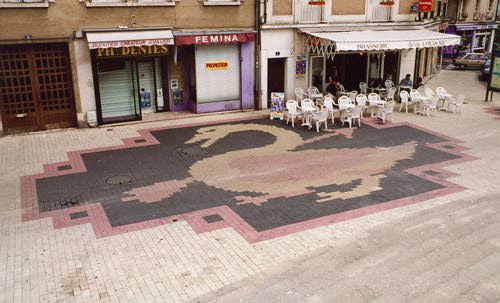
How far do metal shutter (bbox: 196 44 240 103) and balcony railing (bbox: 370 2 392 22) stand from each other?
7.32 metres

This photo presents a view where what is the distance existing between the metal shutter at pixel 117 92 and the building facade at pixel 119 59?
4 centimetres

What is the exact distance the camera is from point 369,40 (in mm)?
19062

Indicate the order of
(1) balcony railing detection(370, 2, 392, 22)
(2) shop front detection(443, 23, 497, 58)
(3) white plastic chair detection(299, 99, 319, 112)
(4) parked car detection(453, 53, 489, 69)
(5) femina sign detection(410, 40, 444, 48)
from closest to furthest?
(3) white plastic chair detection(299, 99, 319, 112), (5) femina sign detection(410, 40, 444, 48), (1) balcony railing detection(370, 2, 392, 22), (4) parked car detection(453, 53, 489, 69), (2) shop front detection(443, 23, 497, 58)

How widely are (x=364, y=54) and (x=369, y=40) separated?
4.20 metres

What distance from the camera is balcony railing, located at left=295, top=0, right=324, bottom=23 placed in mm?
20109

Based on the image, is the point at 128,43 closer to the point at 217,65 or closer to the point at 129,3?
the point at 129,3

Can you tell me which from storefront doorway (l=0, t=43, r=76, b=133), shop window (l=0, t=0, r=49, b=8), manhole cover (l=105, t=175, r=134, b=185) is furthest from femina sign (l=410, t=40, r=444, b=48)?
shop window (l=0, t=0, r=49, b=8)

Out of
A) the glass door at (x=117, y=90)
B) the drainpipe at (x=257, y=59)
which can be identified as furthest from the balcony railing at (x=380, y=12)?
the glass door at (x=117, y=90)

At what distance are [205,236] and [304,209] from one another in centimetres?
254

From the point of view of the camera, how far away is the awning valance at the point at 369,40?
18.8 m

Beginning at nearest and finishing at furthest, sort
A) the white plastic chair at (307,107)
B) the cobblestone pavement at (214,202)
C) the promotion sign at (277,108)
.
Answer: the cobblestone pavement at (214,202), the white plastic chair at (307,107), the promotion sign at (277,108)

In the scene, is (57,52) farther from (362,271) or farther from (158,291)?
(362,271)

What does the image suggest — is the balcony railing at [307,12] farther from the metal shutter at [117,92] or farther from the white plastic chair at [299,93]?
the metal shutter at [117,92]

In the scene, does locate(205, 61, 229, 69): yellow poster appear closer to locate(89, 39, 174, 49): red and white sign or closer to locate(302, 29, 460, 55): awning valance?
locate(89, 39, 174, 49): red and white sign
